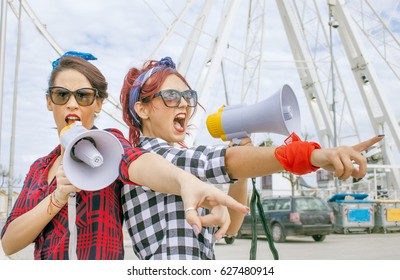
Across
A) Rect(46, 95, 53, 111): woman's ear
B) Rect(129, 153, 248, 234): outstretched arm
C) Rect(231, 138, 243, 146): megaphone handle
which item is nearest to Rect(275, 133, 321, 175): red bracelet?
Rect(129, 153, 248, 234): outstretched arm

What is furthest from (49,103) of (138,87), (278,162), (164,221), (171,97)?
(278,162)

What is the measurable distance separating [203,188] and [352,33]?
51.8 feet

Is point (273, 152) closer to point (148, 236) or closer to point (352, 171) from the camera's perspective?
point (352, 171)

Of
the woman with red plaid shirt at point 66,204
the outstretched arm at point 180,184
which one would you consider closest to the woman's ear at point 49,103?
the woman with red plaid shirt at point 66,204

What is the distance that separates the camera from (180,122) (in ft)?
4.82

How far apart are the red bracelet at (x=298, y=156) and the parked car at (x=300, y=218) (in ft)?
34.2

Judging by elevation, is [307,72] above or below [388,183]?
above

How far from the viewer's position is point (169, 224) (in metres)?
1.31

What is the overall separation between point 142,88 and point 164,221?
14.4 inches

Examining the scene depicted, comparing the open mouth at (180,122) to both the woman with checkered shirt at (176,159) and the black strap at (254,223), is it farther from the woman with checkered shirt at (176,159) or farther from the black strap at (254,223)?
the black strap at (254,223)

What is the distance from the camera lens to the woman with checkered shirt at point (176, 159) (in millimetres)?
1004

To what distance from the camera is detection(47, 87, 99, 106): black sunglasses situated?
4.95ft

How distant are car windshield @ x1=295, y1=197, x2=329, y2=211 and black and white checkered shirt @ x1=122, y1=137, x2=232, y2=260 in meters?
10.5
